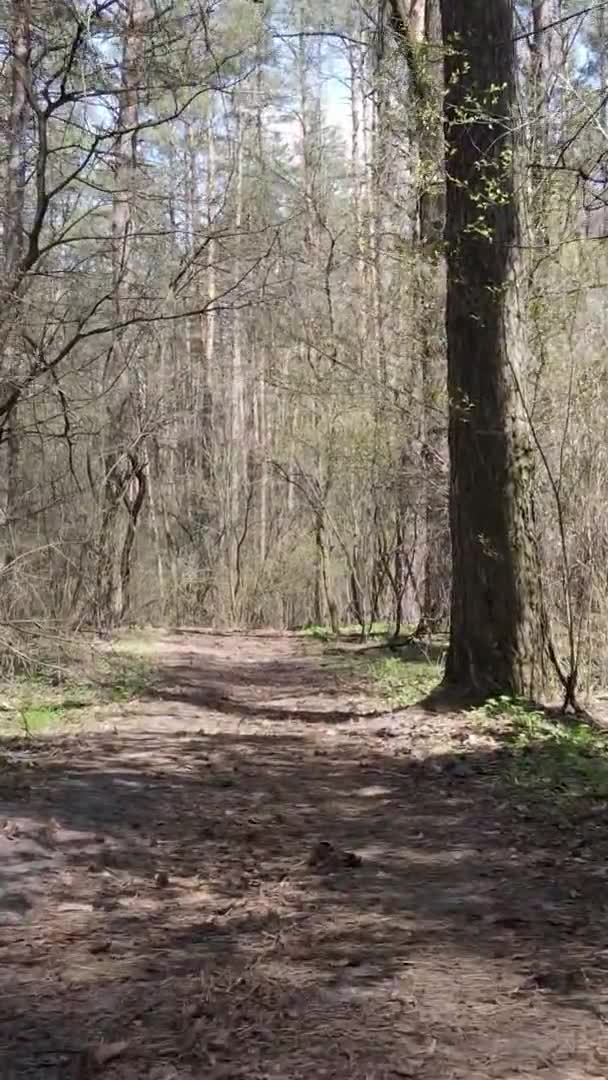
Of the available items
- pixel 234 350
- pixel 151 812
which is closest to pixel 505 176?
pixel 151 812

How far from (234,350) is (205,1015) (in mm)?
22123

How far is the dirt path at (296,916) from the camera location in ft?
8.60

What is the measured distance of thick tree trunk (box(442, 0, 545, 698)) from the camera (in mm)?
6996

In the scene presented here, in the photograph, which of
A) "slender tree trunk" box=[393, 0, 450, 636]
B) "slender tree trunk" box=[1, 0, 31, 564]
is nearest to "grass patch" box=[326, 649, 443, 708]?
"slender tree trunk" box=[393, 0, 450, 636]

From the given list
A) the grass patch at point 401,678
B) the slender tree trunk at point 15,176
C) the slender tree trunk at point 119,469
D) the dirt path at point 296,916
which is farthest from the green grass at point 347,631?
the dirt path at point 296,916

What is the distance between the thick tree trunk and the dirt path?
30.7 inches

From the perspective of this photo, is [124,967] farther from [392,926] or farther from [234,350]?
[234,350]

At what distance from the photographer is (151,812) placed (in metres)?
5.07

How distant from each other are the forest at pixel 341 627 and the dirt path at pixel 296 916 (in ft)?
0.06

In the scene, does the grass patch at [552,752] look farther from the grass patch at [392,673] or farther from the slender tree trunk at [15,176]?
the slender tree trunk at [15,176]

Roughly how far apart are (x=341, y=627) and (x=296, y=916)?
526 inches

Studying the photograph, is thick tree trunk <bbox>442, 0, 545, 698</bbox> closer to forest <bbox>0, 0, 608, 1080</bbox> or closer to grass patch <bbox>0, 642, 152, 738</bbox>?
forest <bbox>0, 0, 608, 1080</bbox>

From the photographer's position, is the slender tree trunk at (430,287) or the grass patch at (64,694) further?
the slender tree trunk at (430,287)

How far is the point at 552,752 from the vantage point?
19.3 ft
